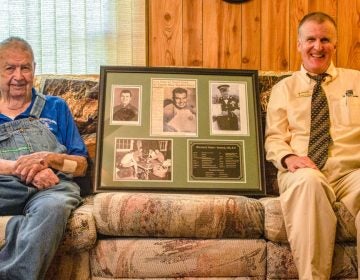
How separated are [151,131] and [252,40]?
1.03 m

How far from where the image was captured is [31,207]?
68.4 inches

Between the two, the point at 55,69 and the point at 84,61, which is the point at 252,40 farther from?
the point at 55,69

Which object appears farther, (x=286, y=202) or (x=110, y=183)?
(x=110, y=183)

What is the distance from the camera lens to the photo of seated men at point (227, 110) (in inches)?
91.4

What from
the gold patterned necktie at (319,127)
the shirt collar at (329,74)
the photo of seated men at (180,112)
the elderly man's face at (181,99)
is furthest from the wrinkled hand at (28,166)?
the shirt collar at (329,74)

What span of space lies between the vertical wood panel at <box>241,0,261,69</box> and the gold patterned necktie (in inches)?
29.6

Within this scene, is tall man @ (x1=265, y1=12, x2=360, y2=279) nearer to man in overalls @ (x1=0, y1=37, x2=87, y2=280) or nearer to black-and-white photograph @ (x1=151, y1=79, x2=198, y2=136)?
black-and-white photograph @ (x1=151, y1=79, x2=198, y2=136)

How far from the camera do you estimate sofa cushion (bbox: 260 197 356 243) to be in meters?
1.72

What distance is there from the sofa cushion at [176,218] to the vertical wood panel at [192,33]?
51.6 inches

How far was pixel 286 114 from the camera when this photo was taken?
7.22 ft

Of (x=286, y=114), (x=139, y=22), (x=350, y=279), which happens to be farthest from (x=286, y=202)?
(x=139, y=22)

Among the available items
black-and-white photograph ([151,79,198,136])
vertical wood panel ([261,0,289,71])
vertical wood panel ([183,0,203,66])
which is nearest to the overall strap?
black-and-white photograph ([151,79,198,136])

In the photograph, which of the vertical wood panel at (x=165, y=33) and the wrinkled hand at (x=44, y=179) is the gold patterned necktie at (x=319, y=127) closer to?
the vertical wood panel at (x=165, y=33)

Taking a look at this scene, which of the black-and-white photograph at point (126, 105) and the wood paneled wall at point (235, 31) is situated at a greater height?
the wood paneled wall at point (235, 31)
